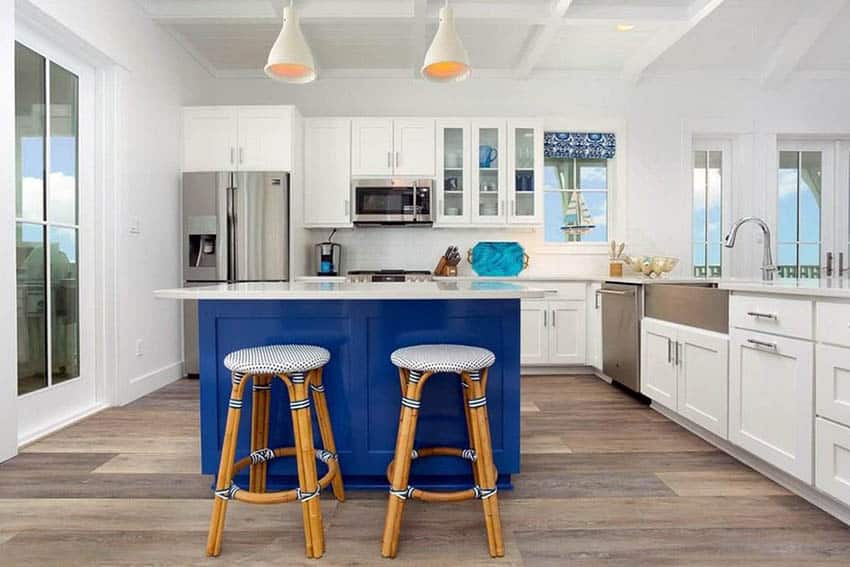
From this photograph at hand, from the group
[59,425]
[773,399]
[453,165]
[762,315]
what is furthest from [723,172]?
[59,425]

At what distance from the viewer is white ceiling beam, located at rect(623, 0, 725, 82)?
356 cm

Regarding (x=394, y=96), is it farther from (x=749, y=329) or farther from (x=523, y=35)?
(x=749, y=329)

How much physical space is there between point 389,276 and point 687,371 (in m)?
2.31

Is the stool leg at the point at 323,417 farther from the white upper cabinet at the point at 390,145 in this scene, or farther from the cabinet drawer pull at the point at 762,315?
the white upper cabinet at the point at 390,145

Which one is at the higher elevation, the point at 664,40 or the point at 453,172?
the point at 664,40

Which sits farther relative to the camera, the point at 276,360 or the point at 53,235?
the point at 53,235

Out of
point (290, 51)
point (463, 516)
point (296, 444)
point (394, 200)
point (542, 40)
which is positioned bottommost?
point (463, 516)

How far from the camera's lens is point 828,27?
403cm

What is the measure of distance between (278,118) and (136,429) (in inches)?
100

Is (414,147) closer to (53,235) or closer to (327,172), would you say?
(327,172)

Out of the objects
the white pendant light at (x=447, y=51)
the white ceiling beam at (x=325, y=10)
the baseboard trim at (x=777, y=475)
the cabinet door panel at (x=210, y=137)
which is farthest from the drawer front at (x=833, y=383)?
the cabinet door panel at (x=210, y=137)

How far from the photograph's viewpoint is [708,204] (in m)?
4.89

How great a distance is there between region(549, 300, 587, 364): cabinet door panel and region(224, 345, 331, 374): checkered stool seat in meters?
2.88

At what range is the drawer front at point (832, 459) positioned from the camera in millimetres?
1761
